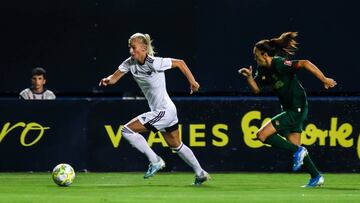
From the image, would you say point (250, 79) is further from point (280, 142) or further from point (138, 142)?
point (138, 142)

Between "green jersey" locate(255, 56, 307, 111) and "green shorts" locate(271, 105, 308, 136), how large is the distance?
2.5 inches

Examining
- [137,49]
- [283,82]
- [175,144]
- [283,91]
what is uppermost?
[137,49]

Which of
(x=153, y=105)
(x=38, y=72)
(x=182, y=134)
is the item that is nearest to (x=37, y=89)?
(x=38, y=72)

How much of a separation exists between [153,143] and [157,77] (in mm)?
2991

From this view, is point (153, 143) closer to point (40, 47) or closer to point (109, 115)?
point (109, 115)

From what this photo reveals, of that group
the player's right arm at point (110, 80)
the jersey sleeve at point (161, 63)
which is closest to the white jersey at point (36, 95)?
the player's right arm at point (110, 80)

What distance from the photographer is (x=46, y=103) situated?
16078mm

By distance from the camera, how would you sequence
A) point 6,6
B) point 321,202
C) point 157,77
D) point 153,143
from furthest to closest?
point 6,6 < point 153,143 < point 157,77 < point 321,202

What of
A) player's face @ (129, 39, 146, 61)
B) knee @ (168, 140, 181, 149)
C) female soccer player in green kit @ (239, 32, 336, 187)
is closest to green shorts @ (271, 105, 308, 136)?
female soccer player in green kit @ (239, 32, 336, 187)

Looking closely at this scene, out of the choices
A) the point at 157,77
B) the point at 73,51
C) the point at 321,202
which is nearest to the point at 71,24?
the point at 73,51

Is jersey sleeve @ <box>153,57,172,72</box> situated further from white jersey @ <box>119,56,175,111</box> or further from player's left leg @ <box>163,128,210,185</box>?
player's left leg @ <box>163,128,210,185</box>

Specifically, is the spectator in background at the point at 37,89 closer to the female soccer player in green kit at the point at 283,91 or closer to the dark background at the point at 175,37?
the dark background at the point at 175,37

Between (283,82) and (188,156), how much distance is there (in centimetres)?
153

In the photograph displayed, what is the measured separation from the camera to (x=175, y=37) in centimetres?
1731
